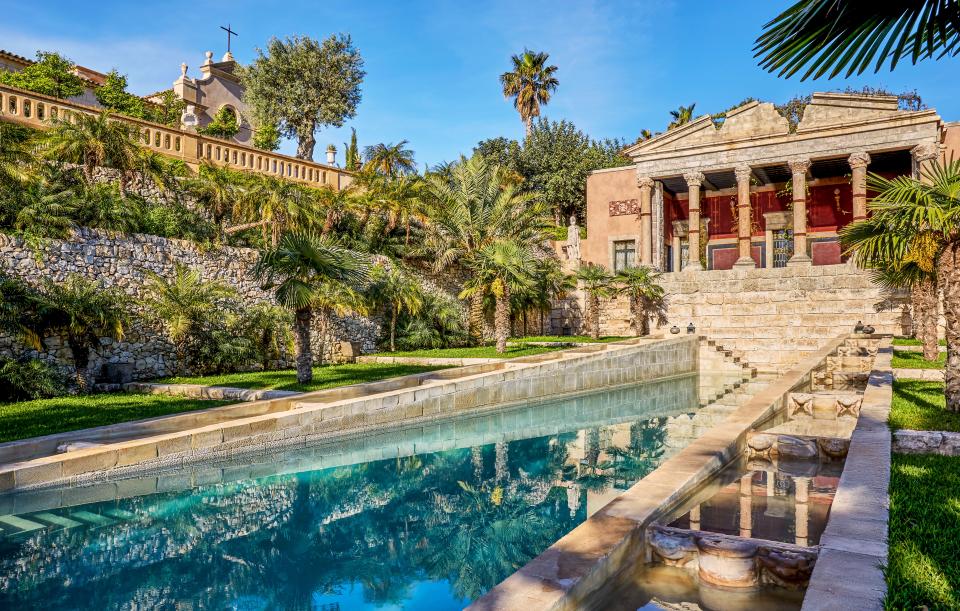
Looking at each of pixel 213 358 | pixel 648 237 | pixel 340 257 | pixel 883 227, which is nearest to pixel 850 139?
pixel 648 237

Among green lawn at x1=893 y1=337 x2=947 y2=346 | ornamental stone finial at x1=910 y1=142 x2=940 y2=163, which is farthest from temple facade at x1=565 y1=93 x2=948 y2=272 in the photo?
green lawn at x1=893 y1=337 x2=947 y2=346

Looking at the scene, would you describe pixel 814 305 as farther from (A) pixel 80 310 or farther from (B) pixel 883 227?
(A) pixel 80 310

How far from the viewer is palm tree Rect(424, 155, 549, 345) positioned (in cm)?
2327

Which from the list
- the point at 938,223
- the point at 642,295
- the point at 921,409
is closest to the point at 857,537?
the point at 921,409

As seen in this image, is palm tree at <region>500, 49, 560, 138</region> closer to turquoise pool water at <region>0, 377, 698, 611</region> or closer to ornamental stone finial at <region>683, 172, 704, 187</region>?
ornamental stone finial at <region>683, 172, 704, 187</region>

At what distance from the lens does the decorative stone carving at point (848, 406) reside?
1049cm

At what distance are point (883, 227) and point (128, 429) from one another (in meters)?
11.2

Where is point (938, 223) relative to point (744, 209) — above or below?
below

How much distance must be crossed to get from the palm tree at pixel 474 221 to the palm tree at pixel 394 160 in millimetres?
4333

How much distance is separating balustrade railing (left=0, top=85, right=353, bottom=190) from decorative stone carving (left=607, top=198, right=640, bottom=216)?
1486cm

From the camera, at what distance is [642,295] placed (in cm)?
2767

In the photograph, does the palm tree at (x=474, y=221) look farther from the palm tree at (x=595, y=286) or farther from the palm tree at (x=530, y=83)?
the palm tree at (x=530, y=83)

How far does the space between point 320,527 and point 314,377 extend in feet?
27.4

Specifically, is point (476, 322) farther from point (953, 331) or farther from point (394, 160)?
point (953, 331)
